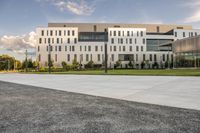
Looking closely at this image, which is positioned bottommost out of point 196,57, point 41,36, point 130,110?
point 130,110

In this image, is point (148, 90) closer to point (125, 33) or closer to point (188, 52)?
point (188, 52)

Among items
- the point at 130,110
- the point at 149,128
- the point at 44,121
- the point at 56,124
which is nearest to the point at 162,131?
the point at 149,128

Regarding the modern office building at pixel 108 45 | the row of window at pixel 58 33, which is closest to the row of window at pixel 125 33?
the modern office building at pixel 108 45

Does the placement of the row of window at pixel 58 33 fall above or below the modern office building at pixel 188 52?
above

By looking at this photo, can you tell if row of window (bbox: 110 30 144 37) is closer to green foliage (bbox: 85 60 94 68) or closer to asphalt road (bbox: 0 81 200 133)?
green foliage (bbox: 85 60 94 68)

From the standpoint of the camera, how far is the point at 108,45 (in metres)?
84.2

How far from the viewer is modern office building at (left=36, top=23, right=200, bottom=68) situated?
271 ft

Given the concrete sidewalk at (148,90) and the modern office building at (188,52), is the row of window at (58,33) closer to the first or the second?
the modern office building at (188,52)

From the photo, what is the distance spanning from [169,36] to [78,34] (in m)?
41.9

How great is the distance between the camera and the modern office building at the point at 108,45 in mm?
82750

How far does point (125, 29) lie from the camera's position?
283ft

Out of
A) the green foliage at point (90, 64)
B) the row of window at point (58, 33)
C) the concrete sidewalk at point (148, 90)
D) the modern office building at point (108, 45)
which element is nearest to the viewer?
the concrete sidewalk at point (148, 90)

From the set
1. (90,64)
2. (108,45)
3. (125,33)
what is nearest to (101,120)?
(90,64)

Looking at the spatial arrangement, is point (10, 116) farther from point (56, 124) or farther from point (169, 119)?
point (169, 119)
